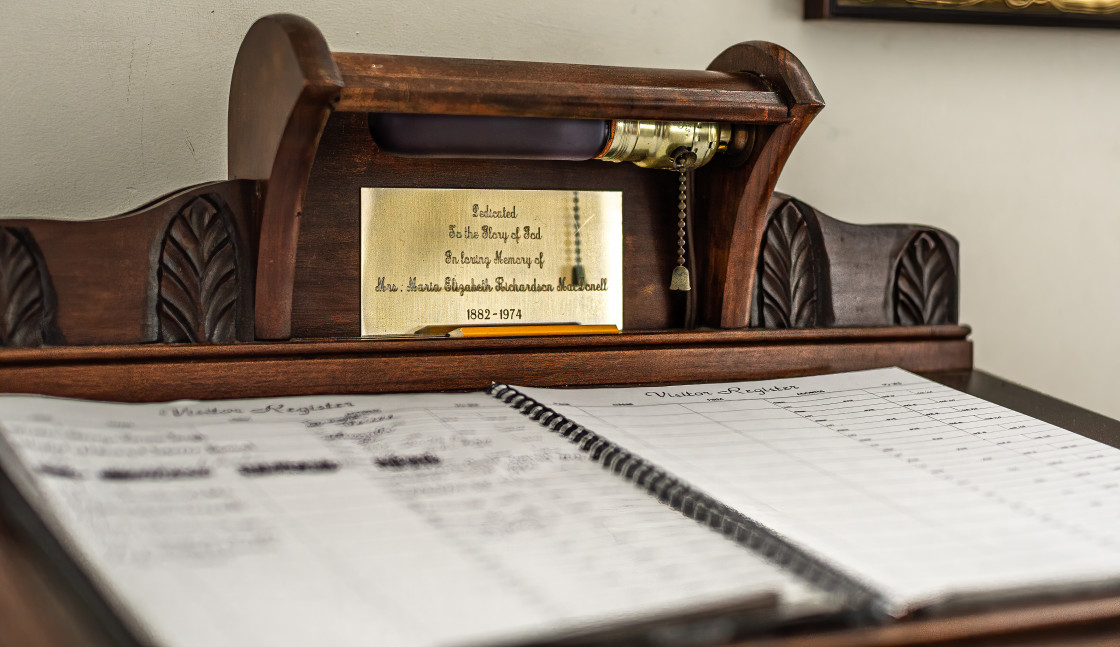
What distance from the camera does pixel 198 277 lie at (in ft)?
3.36

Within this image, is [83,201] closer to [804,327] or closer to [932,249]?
[804,327]

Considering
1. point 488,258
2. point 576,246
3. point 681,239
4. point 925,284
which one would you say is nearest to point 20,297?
point 488,258

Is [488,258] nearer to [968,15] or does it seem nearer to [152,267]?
[152,267]

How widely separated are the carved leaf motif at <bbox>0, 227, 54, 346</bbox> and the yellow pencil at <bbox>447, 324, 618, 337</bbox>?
0.38 metres

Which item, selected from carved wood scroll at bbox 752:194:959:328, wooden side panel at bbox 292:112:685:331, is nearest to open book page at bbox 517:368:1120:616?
carved wood scroll at bbox 752:194:959:328

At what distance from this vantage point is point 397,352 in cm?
106

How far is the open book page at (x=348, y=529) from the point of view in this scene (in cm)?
55

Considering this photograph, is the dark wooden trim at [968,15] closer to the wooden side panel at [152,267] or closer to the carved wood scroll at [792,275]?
the carved wood scroll at [792,275]

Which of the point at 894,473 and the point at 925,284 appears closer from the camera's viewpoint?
the point at 894,473

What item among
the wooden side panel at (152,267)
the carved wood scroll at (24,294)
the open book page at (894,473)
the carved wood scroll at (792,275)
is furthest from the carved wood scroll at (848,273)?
the carved wood scroll at (24,294)

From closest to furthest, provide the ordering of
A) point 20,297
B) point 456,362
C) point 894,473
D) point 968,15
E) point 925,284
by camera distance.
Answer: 1. point 894,473
2. point 20,297
3. point 456,362
4. point 925,284
5. point 968,15

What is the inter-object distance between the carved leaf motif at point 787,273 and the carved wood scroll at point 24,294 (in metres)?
0.74

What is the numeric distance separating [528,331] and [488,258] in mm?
89

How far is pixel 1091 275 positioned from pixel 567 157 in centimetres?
97
